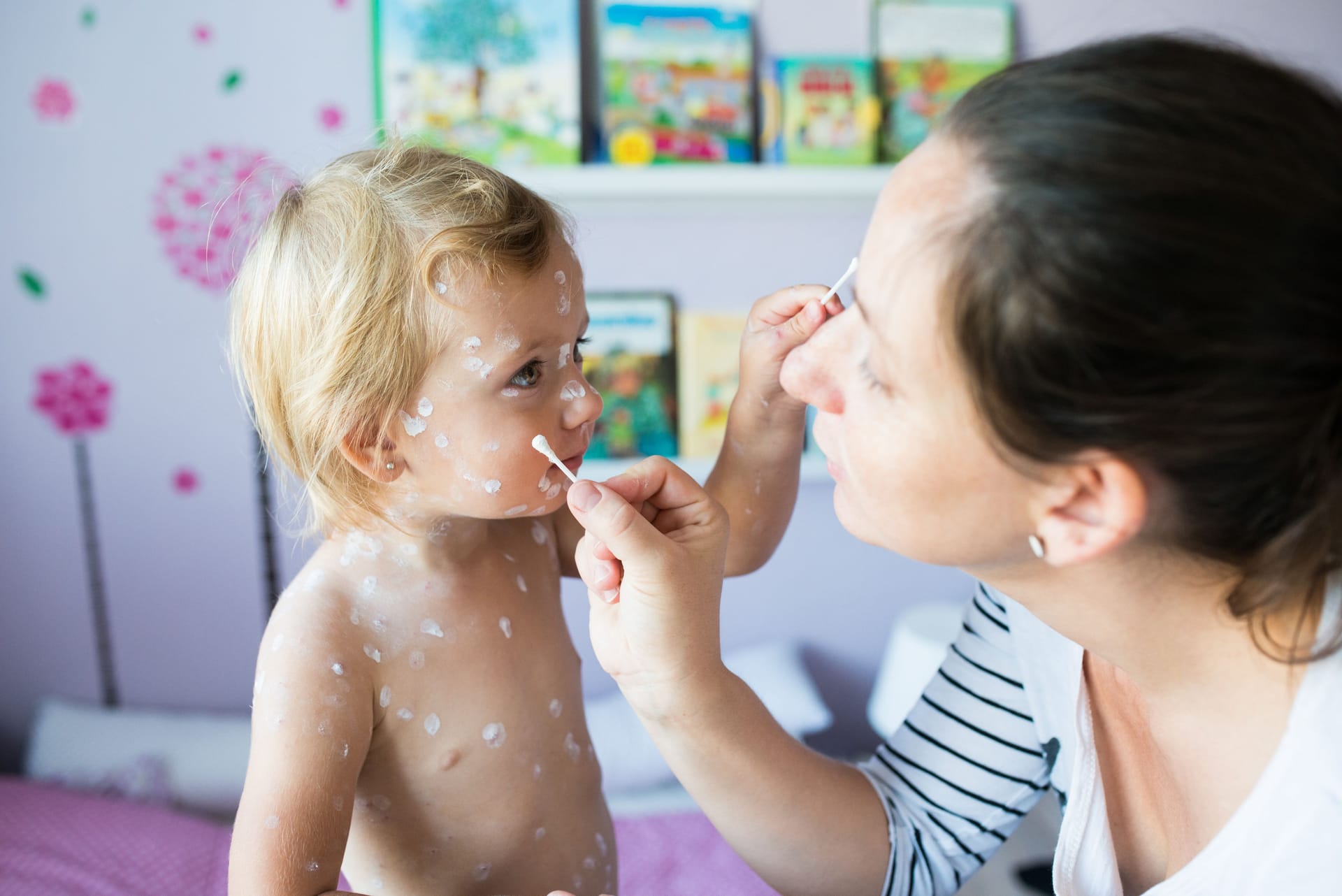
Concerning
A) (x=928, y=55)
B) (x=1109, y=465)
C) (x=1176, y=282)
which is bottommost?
(x=1109, y=465)

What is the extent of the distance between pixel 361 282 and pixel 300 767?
41cm

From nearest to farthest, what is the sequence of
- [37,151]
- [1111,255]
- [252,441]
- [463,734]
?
[1111,255], [463,734], [37,151], [252,441]

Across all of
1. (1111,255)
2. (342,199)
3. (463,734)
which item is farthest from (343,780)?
(1111,255)

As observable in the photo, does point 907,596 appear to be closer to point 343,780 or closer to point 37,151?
point 343,780

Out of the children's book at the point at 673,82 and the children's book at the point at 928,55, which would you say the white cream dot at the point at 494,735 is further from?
the children's book at the point at 928,55

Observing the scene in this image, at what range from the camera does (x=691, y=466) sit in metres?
2.04

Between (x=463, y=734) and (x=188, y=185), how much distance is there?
151cm

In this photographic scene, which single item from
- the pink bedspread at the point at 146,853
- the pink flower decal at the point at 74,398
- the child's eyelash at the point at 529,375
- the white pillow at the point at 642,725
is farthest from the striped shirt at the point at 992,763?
the pink flower decal at the point at 74,398

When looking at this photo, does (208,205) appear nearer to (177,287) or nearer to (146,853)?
(177,287)

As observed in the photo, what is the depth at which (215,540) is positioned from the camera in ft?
6.82

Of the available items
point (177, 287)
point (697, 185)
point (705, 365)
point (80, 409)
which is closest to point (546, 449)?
point (697, 185)

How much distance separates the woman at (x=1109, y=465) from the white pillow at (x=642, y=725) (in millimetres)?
1093

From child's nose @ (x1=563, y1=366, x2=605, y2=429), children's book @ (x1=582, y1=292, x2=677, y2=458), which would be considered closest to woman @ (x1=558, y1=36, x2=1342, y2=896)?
child's nose @ (x1=563, y1=366, x2=605, y2=429)

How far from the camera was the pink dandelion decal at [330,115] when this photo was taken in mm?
1928
